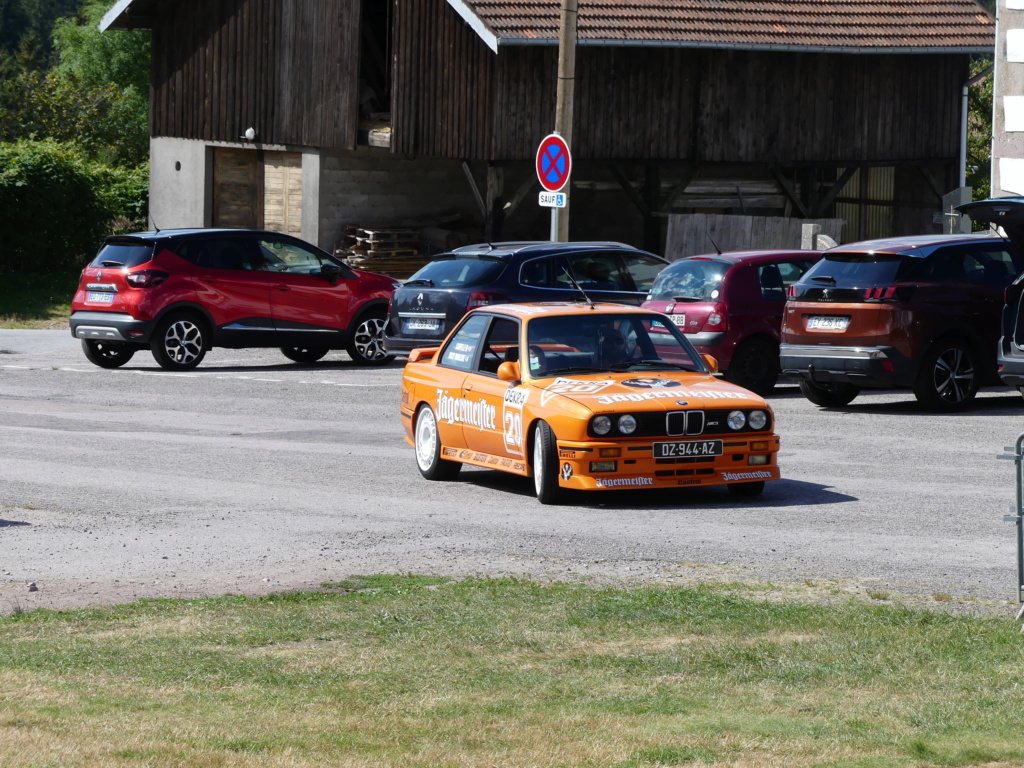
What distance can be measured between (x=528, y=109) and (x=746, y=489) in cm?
1985

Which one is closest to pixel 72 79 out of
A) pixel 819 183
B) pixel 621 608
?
pixel 819 183

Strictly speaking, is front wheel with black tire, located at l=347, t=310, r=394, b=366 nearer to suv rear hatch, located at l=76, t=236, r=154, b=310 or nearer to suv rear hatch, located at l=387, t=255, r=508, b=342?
suv rear hatch, located at l=387, t=255, r=508, b=342

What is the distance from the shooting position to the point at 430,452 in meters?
13.2

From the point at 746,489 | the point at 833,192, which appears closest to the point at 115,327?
the point at 746,489

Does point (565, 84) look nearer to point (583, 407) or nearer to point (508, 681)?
point (583, 407)

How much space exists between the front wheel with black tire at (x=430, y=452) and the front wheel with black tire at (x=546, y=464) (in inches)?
54.1

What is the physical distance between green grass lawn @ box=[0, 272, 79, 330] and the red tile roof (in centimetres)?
928

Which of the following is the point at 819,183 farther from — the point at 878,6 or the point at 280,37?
the point at 280,37

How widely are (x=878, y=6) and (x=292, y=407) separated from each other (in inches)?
784

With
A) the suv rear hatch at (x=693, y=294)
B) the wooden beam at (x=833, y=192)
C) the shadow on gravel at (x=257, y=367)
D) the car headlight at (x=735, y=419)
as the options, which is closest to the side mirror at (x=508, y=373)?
the car headlight at (x=735, y=419)

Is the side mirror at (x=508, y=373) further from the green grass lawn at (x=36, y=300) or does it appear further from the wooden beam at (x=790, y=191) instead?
the wooden beam at (x=790, y=191)

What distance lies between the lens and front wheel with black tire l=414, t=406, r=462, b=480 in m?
13.1

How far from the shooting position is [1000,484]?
1228 cm

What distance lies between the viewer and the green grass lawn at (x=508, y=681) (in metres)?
5.56
